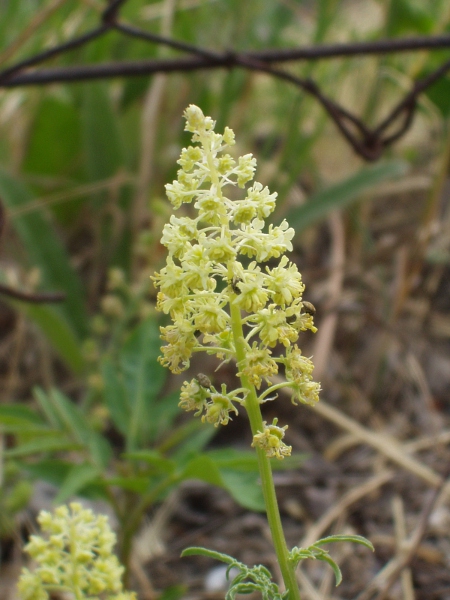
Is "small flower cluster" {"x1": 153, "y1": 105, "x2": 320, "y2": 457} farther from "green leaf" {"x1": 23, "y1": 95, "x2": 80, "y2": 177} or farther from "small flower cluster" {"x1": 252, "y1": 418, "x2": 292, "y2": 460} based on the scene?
"green leaf" {"x1": 23, "y1": 95, "x2": 80, "y2": 177}

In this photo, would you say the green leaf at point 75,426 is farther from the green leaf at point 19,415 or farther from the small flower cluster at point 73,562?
the small flower cluster at point 73,562

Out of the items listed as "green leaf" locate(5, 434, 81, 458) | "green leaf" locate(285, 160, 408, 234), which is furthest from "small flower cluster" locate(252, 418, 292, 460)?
"green leaf" locate(285, 160, 408, 234)

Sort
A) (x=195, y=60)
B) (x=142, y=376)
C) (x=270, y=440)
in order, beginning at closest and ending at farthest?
(x=270, y=440), (x=142, y=376), (x=195, y=60)

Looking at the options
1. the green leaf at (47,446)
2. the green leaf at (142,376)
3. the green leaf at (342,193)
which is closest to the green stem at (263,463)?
the green leaf at (47,446)

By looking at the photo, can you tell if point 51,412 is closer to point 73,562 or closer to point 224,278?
point 73,562

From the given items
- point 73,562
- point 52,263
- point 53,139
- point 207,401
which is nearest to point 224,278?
point 207,401
